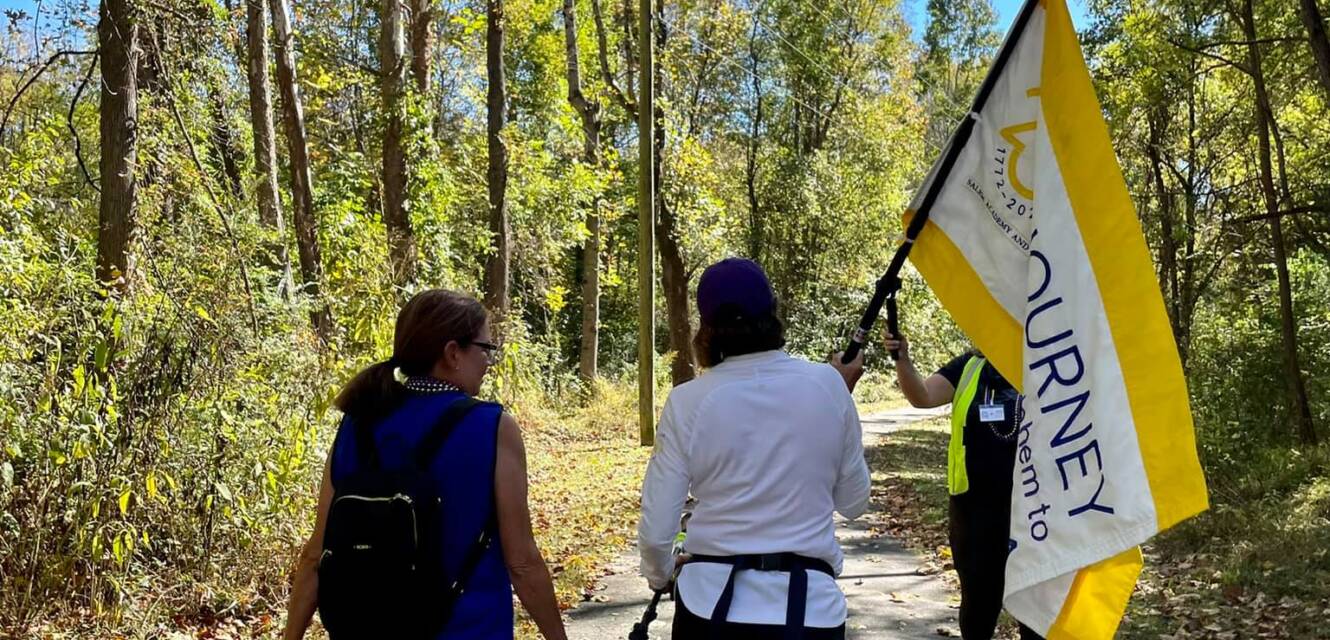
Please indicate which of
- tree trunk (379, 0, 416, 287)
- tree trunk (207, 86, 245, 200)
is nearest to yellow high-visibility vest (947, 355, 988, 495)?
tree trunk (207, 86, 245, 200)

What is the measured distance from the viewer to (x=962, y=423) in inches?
159

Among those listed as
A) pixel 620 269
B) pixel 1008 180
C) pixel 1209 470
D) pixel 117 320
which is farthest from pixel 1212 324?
pixel 620 269

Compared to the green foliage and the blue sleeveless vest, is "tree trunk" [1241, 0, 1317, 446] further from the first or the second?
the blue sleeveless vest

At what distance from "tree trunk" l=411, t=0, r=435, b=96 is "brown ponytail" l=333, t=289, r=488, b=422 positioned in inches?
481

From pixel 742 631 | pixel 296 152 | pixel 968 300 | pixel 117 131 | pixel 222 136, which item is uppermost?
pixel 296 152

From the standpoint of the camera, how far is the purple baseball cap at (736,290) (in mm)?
2621

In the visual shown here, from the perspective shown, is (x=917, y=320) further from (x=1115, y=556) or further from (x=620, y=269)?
(x=1115, y=556)

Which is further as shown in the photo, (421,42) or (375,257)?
(421,42)

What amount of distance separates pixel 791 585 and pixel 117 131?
6286mm

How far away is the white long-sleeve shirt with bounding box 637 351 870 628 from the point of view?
8.21 feet

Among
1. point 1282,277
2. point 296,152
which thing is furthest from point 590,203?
point 1282,277

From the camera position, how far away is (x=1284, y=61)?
11.4 m

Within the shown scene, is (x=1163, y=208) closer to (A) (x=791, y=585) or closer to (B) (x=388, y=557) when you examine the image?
(A) (x=791, y=585)

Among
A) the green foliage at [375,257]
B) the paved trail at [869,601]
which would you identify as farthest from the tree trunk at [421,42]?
the paved trail at [869,601]
